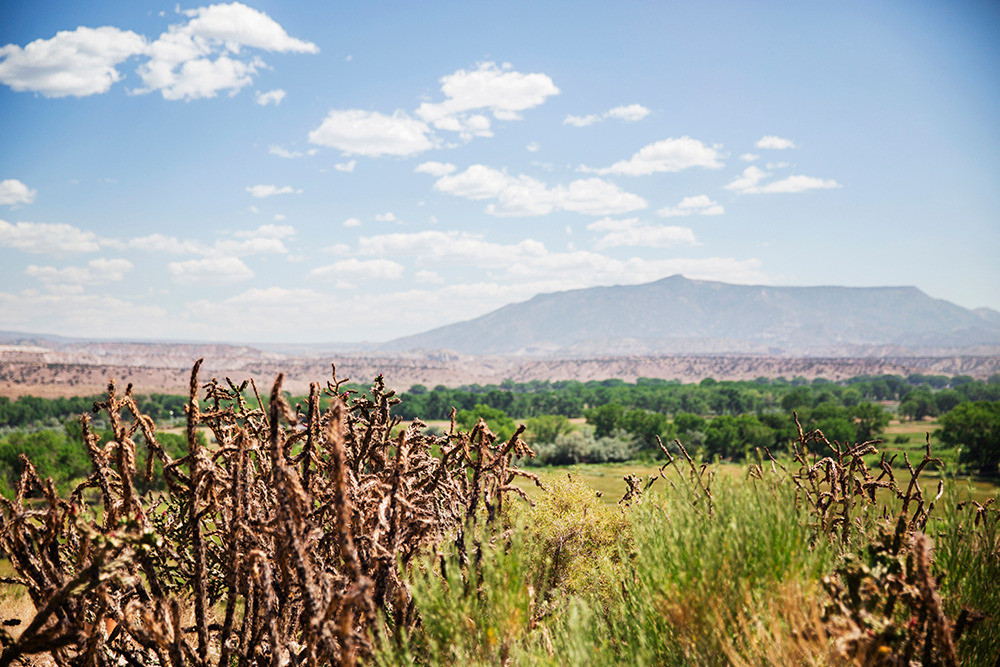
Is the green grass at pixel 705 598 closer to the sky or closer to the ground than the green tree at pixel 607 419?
closer to the sky

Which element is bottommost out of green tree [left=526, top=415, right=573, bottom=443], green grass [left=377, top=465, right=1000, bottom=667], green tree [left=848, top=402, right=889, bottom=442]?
green tree [left=526, top=415, right=573, bottom=443]

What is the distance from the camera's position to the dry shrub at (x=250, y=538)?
347 cm

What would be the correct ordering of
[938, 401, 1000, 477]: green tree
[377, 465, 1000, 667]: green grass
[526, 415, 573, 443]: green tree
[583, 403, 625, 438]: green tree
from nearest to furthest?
[377, 465, 1000, 667]: green grass → [938, 401, 1000, 477]: green tree → [526, 415, 573, 443]: green tree → [583, 403, 625, 438]: green tree

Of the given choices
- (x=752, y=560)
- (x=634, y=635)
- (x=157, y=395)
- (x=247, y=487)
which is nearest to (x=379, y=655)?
(x=247, y=487)

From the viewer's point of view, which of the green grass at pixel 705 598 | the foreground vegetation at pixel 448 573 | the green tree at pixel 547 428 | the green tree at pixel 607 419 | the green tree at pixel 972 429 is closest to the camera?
the foreground vegetation at pixel 448 573

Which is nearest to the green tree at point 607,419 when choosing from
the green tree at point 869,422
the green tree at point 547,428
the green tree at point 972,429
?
the green tree at point 547,428

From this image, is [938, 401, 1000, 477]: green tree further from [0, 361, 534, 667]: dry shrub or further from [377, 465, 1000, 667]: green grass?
[0, 361, 534, 667]: dry shrub

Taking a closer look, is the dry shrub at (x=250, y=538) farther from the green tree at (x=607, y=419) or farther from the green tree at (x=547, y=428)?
the green tree at (x=607, y=419)

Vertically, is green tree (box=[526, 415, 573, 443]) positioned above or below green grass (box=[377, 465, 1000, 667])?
below

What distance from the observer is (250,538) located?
13.4ft

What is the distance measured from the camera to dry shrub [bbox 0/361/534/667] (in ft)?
A: 11.4

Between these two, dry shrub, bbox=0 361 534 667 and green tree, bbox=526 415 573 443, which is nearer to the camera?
dry shrub, bbox=0 361 534 667

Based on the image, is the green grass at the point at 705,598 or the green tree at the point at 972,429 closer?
the green grass at the point at 705,598

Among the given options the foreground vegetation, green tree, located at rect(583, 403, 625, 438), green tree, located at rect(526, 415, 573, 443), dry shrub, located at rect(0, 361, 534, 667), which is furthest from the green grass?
green tree, located at rect(583, 403, 625, 438)
